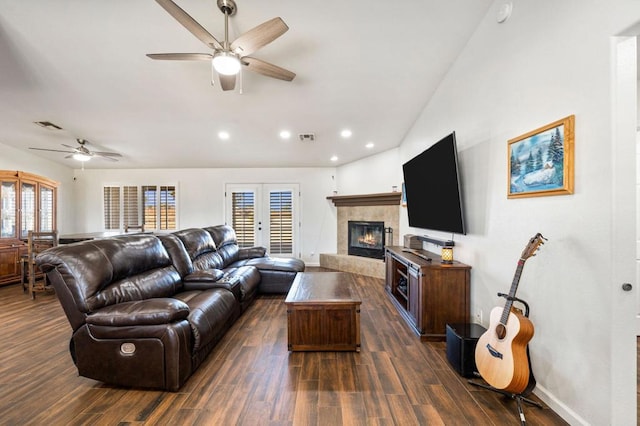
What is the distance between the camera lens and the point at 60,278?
1.85 metres

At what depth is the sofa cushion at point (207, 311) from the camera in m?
2.10

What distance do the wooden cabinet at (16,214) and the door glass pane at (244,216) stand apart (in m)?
3.79

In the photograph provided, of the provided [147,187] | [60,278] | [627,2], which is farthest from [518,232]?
[147,187]

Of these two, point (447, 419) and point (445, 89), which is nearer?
point (447, 419)

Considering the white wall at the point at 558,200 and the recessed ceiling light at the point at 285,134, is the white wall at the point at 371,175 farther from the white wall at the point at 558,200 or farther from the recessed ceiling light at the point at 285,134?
the white wall at the point at 558,200

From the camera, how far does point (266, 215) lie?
662cm

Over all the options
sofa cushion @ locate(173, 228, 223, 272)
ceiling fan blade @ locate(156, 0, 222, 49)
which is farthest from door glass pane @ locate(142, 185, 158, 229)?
ceiling fan blade @ locate(156, 0, 222, 49)

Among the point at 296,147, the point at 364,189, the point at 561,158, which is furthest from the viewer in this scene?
the point at 364,189

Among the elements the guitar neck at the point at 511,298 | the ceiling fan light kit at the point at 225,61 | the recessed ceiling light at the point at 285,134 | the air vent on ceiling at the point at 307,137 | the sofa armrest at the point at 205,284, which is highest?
the recessed ceiling light at the point at 285,134

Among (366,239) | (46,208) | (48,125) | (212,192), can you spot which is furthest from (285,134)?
(46,208)

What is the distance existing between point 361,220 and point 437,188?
3.01 m

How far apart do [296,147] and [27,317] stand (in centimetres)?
473

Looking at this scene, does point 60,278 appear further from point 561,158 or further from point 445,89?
point 445,89

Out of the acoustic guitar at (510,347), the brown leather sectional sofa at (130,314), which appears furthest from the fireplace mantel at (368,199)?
the brown leather sectional sofa at (130,314)
